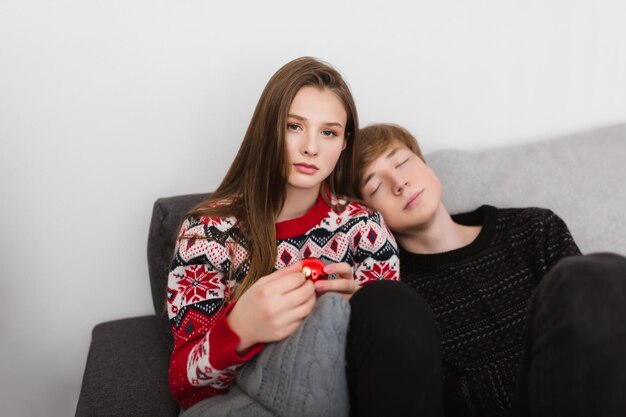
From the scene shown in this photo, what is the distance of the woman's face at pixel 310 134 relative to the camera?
1.07m

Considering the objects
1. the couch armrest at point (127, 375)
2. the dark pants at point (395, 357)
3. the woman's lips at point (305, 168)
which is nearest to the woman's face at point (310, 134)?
the woman's lips at point (305, 168)

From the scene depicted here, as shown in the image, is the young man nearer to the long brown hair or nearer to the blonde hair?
the blonde hair

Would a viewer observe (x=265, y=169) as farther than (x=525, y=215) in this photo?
No

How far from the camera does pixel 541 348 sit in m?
0.69

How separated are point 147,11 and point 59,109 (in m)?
0.30

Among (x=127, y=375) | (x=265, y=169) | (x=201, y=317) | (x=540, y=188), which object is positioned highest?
(x=265, y=169)

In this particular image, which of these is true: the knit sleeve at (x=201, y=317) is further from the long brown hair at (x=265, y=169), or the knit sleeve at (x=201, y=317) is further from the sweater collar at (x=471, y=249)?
the sweater collar at (x=471, y=249)

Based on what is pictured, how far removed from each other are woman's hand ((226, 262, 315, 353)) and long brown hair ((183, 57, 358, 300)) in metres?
0.16

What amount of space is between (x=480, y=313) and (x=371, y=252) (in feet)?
0.84

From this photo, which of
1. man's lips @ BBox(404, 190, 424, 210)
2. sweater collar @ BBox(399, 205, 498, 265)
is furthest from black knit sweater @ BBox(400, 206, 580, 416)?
man's lips @ BBox(404, 190, 424, 210)

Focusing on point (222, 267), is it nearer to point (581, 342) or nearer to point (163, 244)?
point (163, 244)

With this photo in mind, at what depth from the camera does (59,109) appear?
1367 millimetres

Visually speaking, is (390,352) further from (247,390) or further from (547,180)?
(547,180)

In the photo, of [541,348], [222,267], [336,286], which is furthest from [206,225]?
[541,348]
